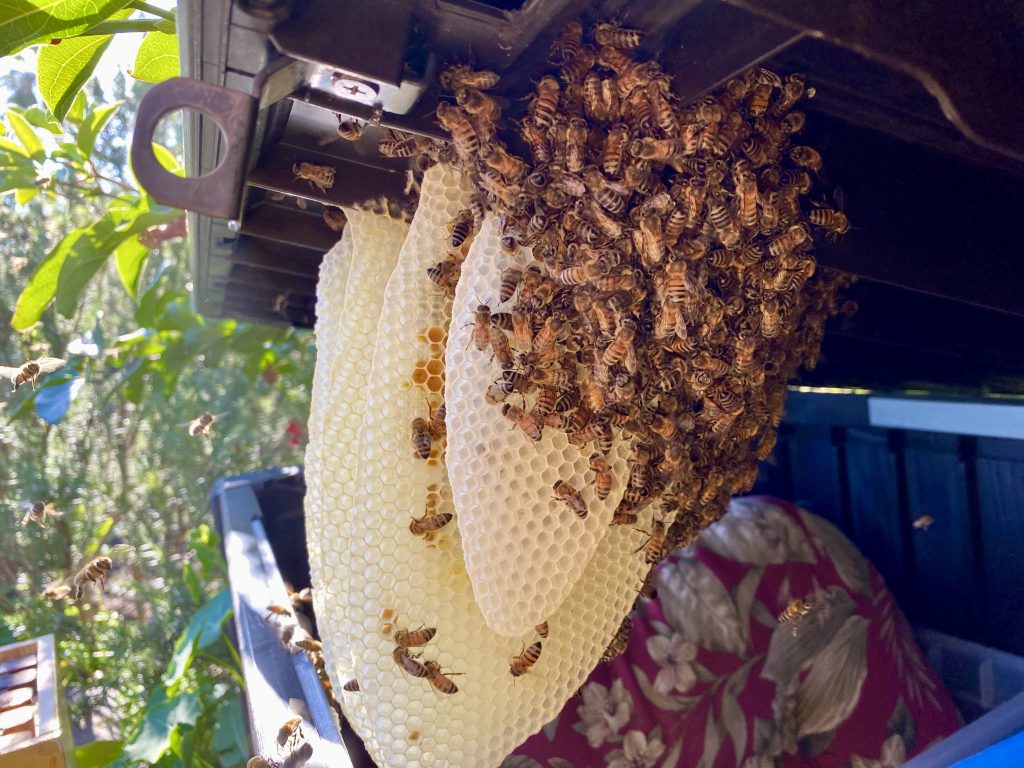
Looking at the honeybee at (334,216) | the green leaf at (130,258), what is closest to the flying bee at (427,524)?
the honeybee at (334,216)

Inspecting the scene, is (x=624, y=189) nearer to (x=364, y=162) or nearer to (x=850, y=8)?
(x=850, y=8)

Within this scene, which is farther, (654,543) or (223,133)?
(654,543)

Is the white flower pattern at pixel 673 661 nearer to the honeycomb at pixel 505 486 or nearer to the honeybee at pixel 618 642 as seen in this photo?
the honeybee at pixel 618 642

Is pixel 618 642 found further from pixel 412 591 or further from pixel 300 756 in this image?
pixel 300 756

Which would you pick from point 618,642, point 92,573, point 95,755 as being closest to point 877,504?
point 618,642

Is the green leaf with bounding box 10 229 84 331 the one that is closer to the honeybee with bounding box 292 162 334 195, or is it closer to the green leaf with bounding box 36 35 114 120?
the green leaf with bounding box 36 35 114 120

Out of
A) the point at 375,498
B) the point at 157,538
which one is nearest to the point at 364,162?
the point at 375,498
